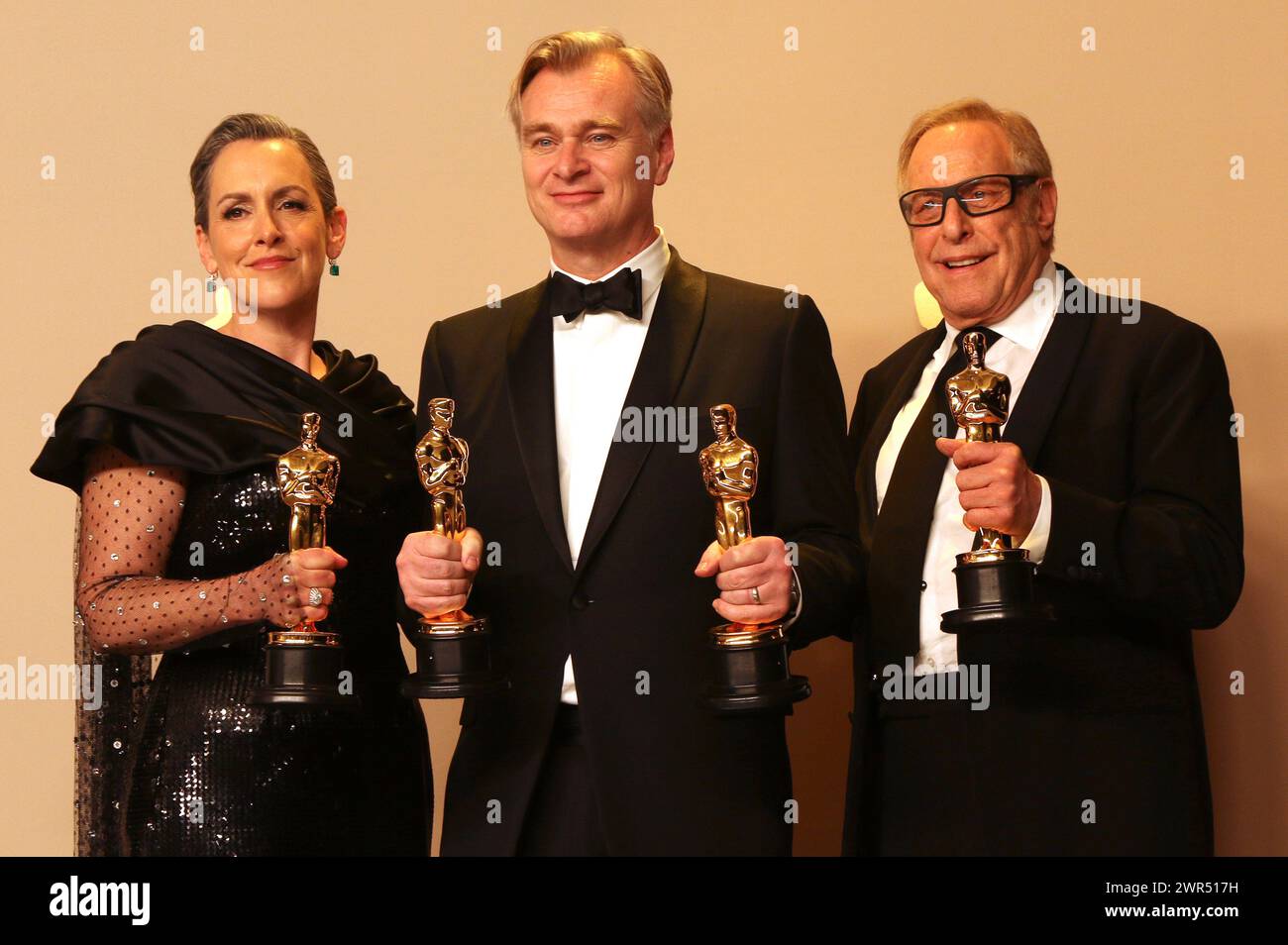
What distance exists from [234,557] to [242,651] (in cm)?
16

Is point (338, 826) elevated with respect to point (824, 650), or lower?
lower

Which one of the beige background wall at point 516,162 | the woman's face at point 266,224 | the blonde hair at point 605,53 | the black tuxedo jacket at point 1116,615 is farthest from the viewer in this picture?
the beige background wall at point 516,162

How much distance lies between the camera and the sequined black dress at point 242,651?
8.30ft

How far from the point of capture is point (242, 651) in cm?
259

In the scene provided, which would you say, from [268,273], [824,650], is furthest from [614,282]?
[824,650]

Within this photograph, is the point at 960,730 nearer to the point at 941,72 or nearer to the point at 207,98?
the point at 941,72

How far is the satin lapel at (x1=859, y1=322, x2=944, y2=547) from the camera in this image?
108 inches

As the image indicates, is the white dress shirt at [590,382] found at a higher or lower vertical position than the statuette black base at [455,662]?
higher

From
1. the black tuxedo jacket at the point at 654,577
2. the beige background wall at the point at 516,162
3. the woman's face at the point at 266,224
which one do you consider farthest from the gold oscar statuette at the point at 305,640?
the beige background wall at the point at 516,162

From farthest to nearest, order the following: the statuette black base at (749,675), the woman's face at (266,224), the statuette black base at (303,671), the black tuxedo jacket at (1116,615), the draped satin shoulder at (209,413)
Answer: the woman's face at (266,224)
the draped satin shoulder at (209,413)
the black tuxedo jacket at (1116,615)
the statuette black base at (303,671)
the statuette black base at (749,675)

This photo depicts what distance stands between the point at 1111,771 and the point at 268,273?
1605mm

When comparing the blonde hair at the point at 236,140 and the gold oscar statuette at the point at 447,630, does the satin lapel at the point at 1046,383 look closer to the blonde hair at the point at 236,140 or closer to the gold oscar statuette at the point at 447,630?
the gold oscar statuette at the point at 447,630

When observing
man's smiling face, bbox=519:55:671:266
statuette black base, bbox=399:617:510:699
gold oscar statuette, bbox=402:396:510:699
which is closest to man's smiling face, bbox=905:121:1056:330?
man's smiling face, bbox=519:55:671:266

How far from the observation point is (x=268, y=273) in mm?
2709
